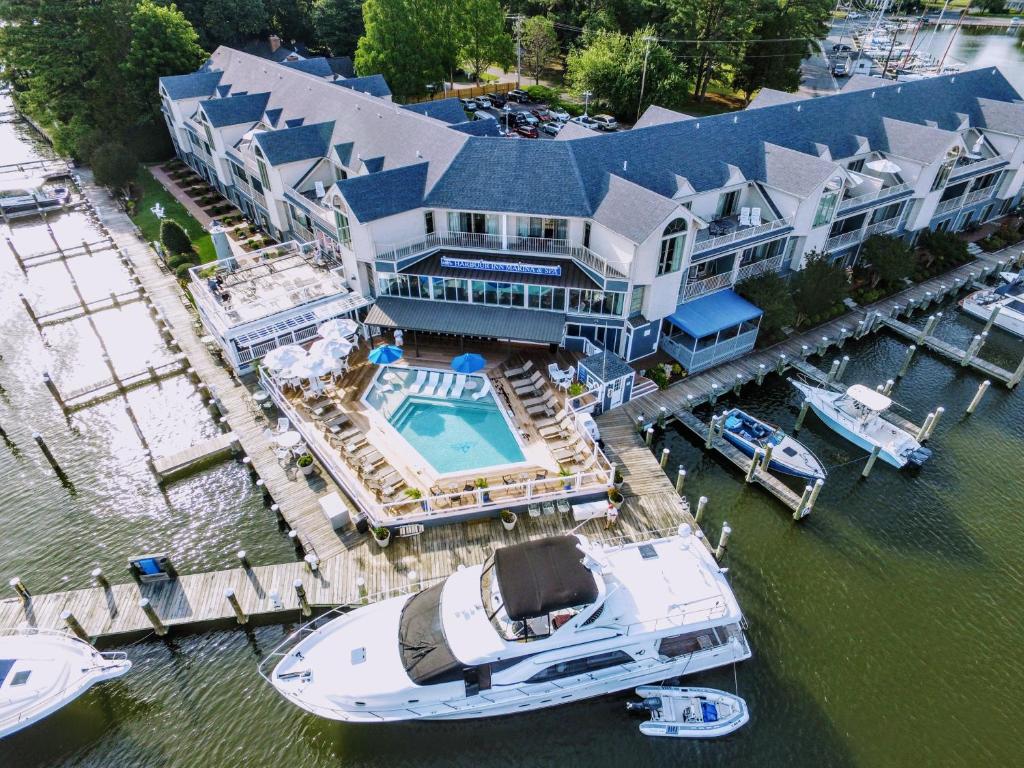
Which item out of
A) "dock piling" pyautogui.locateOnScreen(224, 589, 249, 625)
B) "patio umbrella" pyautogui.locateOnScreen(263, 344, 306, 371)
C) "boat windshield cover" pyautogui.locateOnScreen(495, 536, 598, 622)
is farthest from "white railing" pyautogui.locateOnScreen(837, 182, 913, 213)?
"dock piling" pyautogui.locateOnScreen(224, 589, 249, 625)

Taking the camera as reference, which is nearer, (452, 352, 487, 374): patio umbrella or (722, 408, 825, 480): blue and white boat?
(722, 408, 825, 480): blue and white boat

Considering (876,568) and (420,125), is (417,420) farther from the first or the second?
(876,568)

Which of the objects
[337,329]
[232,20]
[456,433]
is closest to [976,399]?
[456,433]

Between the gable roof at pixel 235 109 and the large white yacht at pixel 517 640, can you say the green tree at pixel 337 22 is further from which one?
the large white yacht at pixel 517 640

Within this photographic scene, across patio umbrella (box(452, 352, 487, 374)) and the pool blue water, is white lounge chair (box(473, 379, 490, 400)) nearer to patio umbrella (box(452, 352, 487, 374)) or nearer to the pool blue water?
the pool blue water

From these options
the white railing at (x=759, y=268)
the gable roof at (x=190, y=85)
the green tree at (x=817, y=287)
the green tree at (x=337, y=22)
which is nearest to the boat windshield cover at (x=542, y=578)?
the white railing at (x=759, y=268)

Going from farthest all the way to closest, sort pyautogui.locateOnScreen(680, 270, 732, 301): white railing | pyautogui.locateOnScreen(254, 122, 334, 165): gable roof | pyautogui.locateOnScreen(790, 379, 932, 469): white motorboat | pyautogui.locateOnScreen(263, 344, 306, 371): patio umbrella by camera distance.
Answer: pyautogui.locateOnScreen(254, 122, 334, 165): gable roof < pyautogui.locateOnScreen(680, 270, 732, 301): white railing < pyautogui.locateOnScreen(263, 344, 306, 371): patio umbrella < pyautogui.locateOnScreen(790, 379, 932, 469): white motorboat
